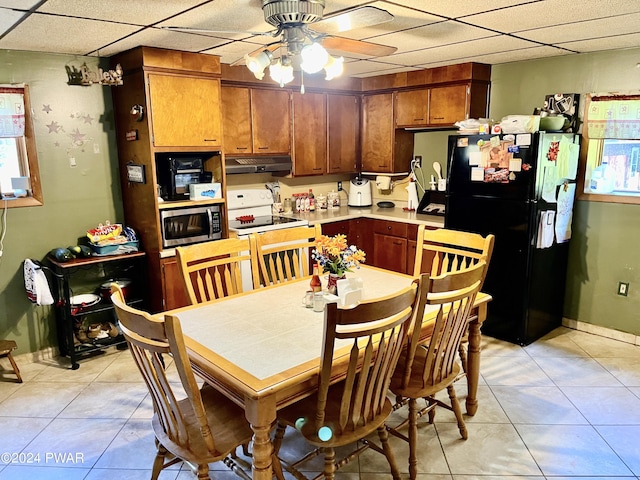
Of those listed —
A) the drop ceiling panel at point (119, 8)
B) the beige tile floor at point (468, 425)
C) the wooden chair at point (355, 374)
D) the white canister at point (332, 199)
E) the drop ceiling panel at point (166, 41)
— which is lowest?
the beige tile floor at point (468, 425)

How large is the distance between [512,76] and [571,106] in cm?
59

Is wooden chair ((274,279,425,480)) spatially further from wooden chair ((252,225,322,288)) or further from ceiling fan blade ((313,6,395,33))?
ceiling fan blade ((313,6,395,33))

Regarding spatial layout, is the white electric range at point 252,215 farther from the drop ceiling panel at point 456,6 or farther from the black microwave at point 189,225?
the drop ceiling panel at point 456,6

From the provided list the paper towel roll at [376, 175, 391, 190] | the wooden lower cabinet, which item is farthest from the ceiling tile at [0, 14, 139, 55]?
the paper towel roll at [376, 175, 391, 190]

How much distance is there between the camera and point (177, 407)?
1.67m

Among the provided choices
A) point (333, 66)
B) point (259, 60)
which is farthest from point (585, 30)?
point (259, 60)

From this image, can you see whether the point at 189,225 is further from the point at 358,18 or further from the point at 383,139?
the point at 383,139

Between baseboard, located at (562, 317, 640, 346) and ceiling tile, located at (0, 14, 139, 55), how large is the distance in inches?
156

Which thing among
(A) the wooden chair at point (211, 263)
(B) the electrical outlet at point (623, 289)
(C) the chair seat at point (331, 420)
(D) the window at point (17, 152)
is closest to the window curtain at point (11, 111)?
(D) the window at point (17, 152)

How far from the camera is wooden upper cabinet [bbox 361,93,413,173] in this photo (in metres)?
4.88

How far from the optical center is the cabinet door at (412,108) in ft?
14.8

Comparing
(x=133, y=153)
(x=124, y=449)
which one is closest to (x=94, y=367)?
(x=124, y=449)

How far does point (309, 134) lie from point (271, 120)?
48cm

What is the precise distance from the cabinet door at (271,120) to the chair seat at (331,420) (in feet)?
9.27
